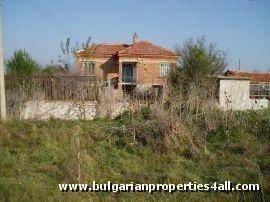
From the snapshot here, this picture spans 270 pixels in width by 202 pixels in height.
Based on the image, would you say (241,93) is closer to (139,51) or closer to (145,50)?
(139,51)

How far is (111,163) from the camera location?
7746mm

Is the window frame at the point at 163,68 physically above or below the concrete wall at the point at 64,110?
above

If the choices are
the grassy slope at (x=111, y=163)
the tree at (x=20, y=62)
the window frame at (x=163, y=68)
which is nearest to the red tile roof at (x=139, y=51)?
the window frame at (x=163, y=68)

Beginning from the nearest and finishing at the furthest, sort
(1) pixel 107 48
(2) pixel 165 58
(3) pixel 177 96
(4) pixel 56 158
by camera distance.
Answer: (4) pixel 56 158, (3) pixel 177 96, (2) pixel 165 58, (1) pixel 107 48

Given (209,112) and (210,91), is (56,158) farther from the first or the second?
(210,91)

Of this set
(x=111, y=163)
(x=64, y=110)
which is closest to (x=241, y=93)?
(x=64, y=110)

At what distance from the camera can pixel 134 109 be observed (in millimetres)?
12391

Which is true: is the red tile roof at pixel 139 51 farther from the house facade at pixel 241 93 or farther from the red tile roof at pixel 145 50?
the house facade at pixel 241 93

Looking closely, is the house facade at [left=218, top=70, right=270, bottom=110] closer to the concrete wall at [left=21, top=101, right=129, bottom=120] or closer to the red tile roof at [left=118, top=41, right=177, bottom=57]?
the concrete wall at [left=21, top=101, right=129, bottom=120]

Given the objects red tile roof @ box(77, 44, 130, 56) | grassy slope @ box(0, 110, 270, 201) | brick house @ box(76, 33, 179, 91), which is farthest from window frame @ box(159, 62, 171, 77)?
grassy slope @ box(0, 110, 270, 201)

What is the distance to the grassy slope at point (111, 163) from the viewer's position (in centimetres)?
582

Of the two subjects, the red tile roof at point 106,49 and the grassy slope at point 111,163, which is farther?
the red tile roof at point 106,49

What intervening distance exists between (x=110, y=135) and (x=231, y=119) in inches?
127

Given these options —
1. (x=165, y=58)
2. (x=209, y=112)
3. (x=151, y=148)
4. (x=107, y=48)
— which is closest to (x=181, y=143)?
(x=151, y=148)
